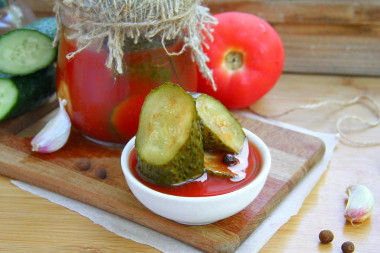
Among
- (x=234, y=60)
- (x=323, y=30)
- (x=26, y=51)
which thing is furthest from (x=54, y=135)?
(x=323, y=30)

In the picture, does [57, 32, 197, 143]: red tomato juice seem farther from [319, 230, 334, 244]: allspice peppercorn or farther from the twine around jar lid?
[319, 230, 334, 244]: allspice peppercorn

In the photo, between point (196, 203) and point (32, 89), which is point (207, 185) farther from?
point (32, 89)


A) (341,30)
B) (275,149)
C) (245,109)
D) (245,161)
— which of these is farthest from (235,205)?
(341,30)

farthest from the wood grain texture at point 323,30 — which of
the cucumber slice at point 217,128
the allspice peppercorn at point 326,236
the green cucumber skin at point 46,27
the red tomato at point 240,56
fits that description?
the allspice peppercorn at point 326,236

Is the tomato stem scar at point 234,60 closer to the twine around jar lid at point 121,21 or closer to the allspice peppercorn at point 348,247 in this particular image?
the twine around jar lid at point 121,21

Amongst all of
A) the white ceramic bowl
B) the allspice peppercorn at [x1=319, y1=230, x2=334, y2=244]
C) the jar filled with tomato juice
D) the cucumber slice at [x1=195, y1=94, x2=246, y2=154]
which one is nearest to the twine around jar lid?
the jar filled with tomato juice

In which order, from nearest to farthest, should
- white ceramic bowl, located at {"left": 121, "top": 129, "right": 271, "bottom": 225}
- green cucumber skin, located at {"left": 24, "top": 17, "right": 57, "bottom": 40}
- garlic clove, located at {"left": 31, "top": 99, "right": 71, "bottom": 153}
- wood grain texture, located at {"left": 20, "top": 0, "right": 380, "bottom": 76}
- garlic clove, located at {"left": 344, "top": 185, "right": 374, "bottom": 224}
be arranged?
white ceramic bowl, located at {"left": 121, "top": 129, "right": 271, "bottom": 225}
garlic clove, located at {"left": 344, "top": 185, "right": 374, "bottom": 224}
garlic clove, located at {"left": 31, "top": 99, "right": 71, "bottom": 153}
green cucumber skin, located at {"left": 24, "top": 17, "right": 57, "bottom": 40}
wood grain texture, located at {"left": 20, "top": 0, "right": 380, "bottom": 76}

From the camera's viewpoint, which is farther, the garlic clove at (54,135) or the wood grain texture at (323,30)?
the wood grain texture at (323,30)

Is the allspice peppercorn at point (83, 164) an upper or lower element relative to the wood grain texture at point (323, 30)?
lower

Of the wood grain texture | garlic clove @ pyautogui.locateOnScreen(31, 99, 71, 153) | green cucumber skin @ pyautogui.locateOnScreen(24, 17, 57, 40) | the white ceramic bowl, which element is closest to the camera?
the white ceramic bowl
